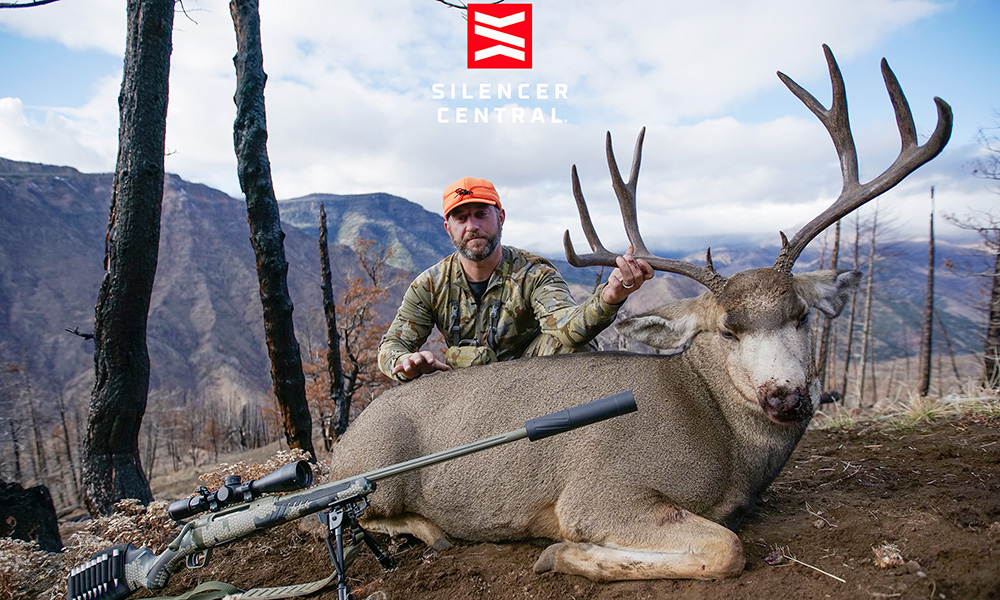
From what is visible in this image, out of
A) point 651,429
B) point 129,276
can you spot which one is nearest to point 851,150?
point 651,429

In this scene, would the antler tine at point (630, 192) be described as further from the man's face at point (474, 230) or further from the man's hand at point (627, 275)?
the man's face at point (474, 230)

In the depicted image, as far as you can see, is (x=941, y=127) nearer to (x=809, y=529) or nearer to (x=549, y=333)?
(x=809, y=529)

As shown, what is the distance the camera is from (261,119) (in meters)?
8.36

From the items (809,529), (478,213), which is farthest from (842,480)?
(478,213)

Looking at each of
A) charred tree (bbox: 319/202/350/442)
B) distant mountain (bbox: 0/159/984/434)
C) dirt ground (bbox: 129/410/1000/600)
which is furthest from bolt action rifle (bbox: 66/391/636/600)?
distant mountain (bbox: 0/159/984/434)

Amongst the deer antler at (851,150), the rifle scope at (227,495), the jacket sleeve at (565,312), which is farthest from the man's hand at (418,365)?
the deer antler at (851,150)

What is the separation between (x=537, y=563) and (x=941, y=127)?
3901 millimetres

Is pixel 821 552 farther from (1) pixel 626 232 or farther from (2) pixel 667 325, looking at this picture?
(1) pixel 626 232

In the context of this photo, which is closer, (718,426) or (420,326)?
(718,426)

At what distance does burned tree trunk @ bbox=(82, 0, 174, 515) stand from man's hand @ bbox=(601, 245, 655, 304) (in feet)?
17.7

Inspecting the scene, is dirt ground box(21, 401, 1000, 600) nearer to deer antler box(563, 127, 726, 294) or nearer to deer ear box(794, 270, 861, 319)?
deer ear box(794, 270, 861, 319)

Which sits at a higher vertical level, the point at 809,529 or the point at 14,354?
the point at 809,529

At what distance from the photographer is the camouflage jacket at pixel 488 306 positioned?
5855mm

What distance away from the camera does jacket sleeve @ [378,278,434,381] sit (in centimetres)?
582
